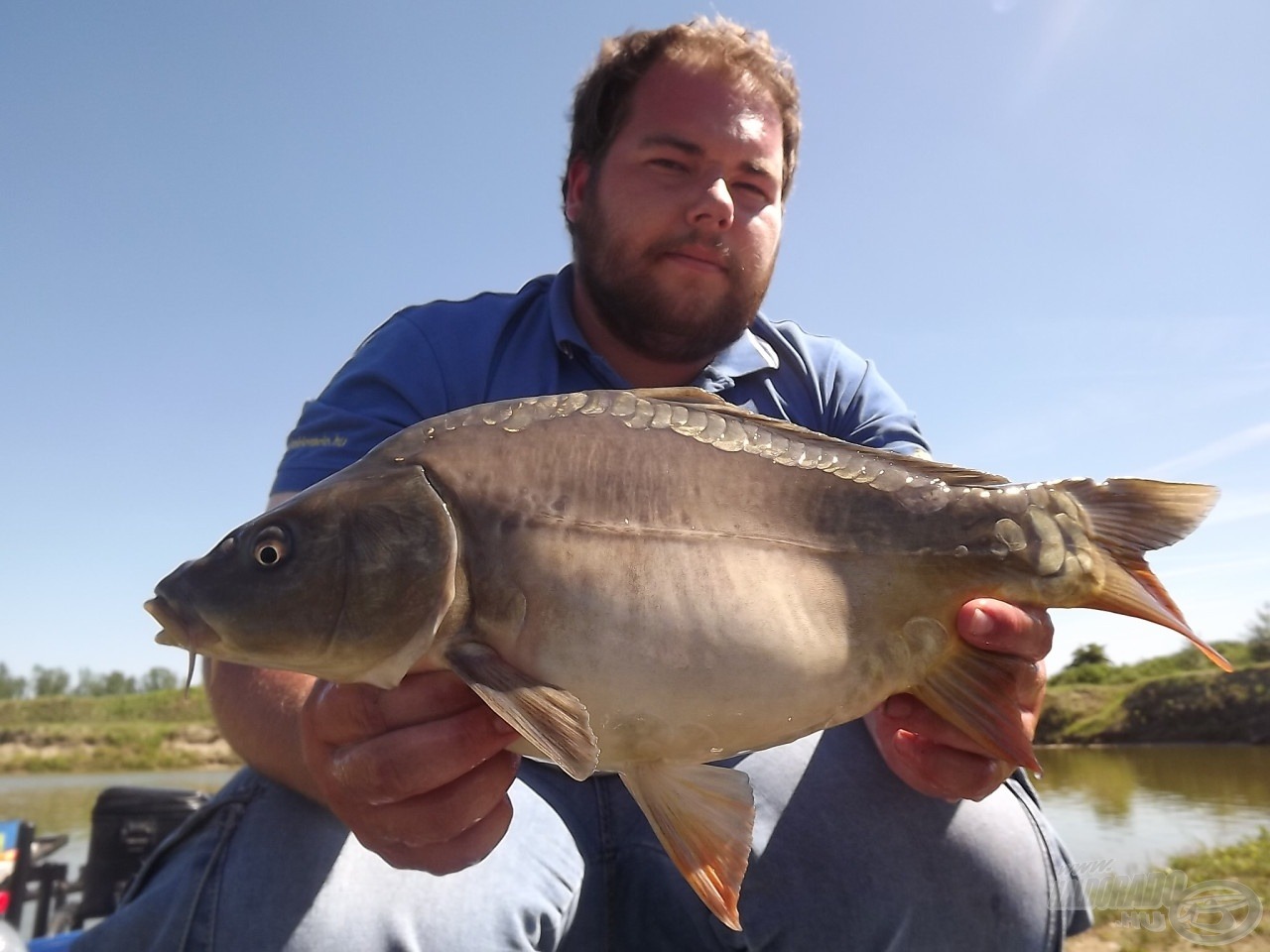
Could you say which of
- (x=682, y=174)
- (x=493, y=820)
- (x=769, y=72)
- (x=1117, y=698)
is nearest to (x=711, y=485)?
(x=493, y=820)

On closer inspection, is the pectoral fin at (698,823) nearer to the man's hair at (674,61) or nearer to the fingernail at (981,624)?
the fingernail at (981,624)

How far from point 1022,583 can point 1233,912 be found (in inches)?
172

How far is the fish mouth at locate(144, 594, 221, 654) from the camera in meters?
1.49

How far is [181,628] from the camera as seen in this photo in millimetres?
1488

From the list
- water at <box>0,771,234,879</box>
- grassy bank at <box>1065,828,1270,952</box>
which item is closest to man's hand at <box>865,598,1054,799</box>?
grassy bank at <box>1065,828,1270,952</box>

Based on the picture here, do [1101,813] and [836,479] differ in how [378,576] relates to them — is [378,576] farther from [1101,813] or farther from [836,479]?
[1101,813]

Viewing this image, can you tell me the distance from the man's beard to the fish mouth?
2.00 metres

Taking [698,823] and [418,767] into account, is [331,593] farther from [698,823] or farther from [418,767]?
[698,823]

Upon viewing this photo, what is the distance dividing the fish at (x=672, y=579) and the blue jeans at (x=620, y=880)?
54cm

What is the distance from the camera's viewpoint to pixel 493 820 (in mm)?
1636

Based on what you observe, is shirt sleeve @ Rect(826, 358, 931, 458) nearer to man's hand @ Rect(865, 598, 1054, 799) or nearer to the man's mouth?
the man's mouth

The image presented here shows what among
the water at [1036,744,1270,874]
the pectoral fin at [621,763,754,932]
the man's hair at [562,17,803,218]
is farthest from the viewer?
the water at [1036,744,1270,874]

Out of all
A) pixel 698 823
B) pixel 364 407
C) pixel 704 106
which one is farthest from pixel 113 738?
pixel 698 823

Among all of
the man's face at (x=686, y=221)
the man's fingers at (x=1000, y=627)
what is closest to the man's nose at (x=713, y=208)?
the man's face at (x=686, y=221)
